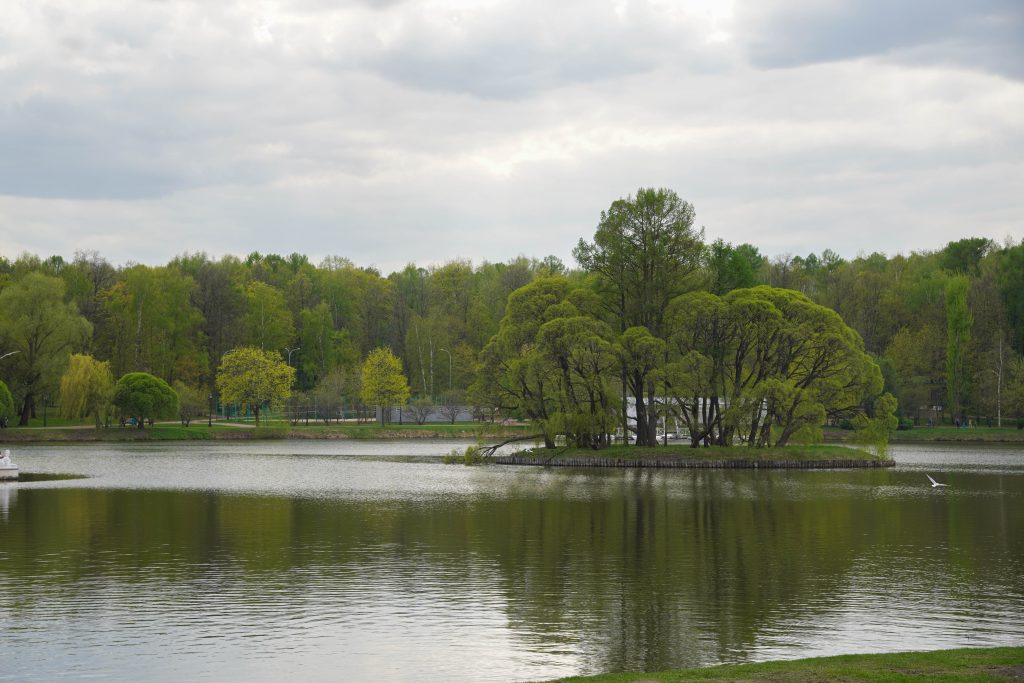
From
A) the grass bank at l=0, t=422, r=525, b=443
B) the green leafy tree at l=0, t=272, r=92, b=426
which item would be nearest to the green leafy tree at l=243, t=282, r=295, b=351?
the grass bank at l=0, t=422, r=525, b=443

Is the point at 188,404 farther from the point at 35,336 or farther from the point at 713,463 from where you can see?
the point at 713,463

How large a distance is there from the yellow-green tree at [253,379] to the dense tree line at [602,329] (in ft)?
16.9

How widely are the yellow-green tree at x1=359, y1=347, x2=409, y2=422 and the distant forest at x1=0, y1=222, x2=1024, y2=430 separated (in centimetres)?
773

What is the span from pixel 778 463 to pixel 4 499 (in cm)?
4449

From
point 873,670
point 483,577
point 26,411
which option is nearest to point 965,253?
point 26,411

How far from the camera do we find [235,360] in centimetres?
12344

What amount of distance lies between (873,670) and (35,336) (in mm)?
107622

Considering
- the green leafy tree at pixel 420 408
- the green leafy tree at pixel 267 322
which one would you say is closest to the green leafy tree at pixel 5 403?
the green leafy tree at pixel 267 322

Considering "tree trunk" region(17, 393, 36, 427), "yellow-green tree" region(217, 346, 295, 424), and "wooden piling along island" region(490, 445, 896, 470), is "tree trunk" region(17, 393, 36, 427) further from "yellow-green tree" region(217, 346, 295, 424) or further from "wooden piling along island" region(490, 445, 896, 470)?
"wooden piling along island" region(490, 445, 896, 470)

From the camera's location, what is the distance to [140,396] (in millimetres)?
107188

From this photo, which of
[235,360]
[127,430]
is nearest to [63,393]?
[127,430]

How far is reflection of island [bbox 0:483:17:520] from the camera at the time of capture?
141 feet

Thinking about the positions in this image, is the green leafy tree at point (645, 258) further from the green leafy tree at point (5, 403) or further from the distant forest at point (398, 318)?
the green leafy tree at point (5, 403)

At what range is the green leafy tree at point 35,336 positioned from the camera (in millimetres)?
109375
